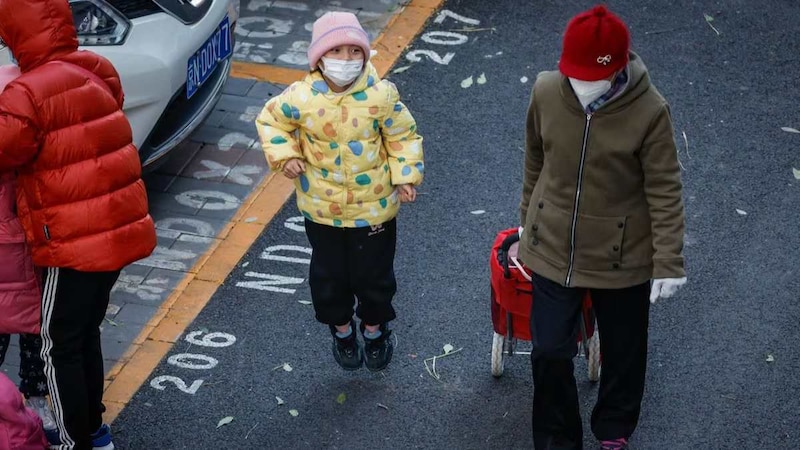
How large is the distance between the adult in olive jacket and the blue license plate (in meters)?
2.62

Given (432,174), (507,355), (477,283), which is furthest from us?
(432,174)

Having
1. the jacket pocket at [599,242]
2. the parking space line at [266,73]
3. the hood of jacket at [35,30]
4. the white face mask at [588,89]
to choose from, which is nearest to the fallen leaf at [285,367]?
the jacket pocket at [599,242]

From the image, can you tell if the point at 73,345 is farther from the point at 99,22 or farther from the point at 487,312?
the point at 99,22

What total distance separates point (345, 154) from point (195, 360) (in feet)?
4.45

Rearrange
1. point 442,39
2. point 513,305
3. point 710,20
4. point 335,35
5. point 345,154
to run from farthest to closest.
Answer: point 710,20 → point 442,39 → point 513,305 → point 345,154 → point 335,35

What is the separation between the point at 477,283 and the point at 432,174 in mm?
1148

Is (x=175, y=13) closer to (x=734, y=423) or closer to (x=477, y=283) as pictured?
(x=477, y=283)

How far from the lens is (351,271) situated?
5.46 metres

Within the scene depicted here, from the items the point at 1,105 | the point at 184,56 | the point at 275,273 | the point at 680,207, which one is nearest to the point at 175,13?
the point at 184,56

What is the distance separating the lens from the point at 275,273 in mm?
6496

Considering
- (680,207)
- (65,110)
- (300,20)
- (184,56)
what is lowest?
(300,20)

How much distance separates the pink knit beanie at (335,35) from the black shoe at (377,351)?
127 cm

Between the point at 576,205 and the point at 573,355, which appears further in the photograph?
the point at 573,355

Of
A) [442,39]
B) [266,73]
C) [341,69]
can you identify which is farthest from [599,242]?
Result: [442,39]
